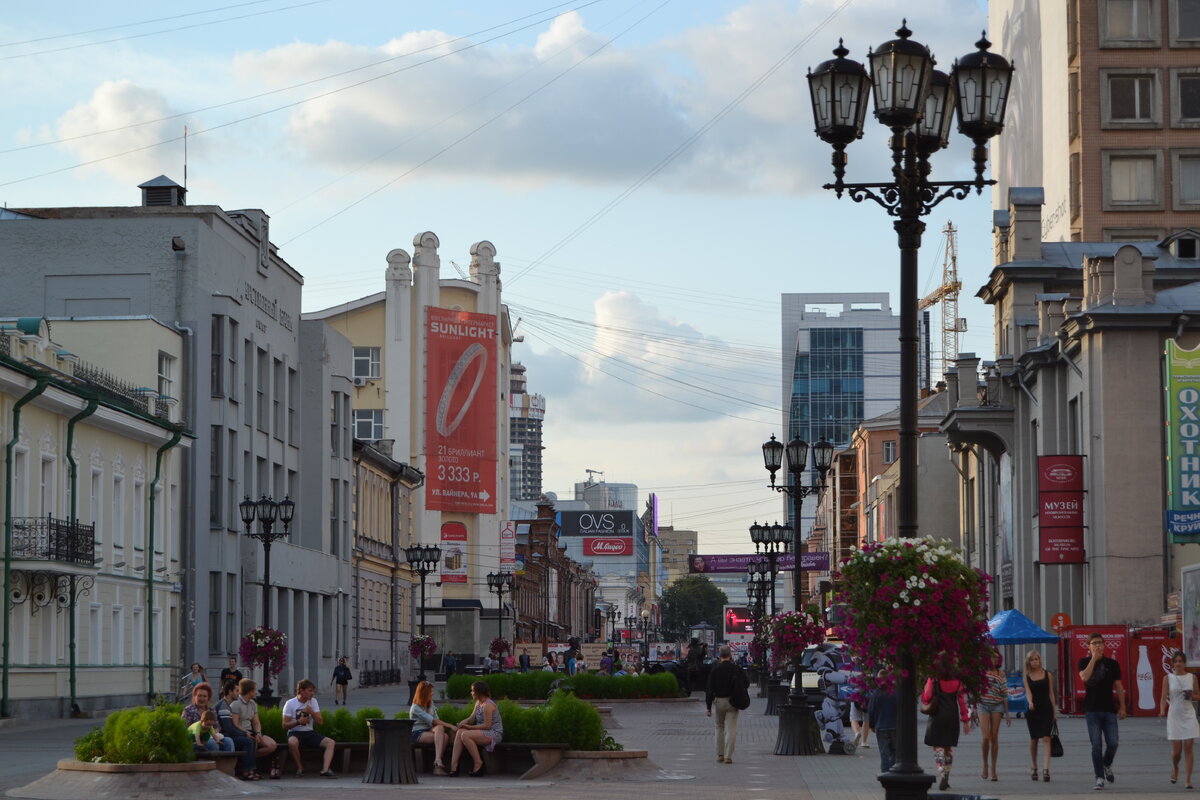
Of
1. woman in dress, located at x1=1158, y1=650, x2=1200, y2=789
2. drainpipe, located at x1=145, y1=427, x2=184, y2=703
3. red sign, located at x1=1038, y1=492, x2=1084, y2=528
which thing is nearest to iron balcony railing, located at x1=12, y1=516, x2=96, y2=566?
drainpipe, located at x1=145, y1=427, x2=184, y2=703

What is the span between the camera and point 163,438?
1833 inches

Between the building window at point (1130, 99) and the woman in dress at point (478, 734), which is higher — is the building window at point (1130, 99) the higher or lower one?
the higher one

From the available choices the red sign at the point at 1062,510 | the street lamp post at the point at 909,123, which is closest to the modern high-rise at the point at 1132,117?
the red sign at the point at 1062,510

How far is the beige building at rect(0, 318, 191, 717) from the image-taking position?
37.1 metres

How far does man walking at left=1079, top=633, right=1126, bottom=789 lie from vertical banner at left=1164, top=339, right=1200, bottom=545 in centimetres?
1856

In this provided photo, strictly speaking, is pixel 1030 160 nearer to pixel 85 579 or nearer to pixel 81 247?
pixel 81 247

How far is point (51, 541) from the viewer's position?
37594 millimetres

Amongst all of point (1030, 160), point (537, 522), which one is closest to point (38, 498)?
point (1030, 160)

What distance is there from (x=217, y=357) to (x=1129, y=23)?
34846 millimetres

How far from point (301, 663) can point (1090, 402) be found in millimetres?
29870

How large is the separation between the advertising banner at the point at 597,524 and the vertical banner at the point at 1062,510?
116 m

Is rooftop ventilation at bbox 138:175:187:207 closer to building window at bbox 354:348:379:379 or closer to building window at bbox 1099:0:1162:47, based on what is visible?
building window at bbox 1099:0:1162:47

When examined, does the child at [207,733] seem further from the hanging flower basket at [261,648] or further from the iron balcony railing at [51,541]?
the hanging flower basket at [261,648]

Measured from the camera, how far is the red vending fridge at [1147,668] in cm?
3791
